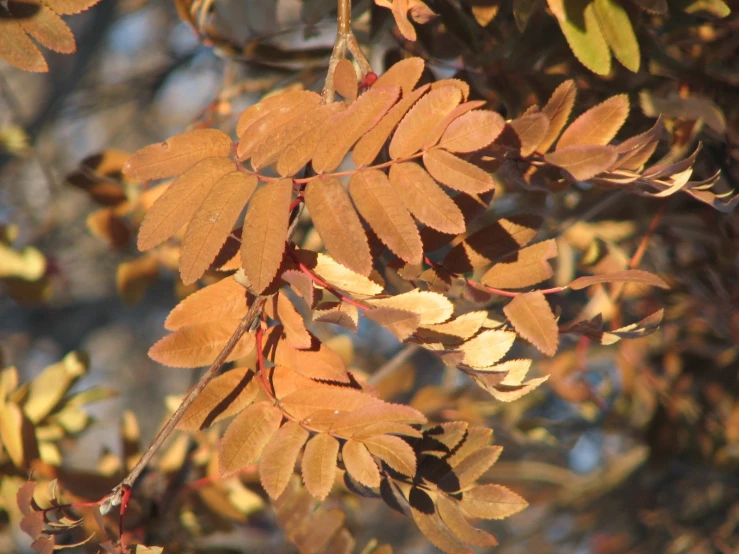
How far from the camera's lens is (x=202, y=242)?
1.77 ft

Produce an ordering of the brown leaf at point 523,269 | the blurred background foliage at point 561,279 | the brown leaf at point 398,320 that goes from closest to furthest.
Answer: the brown leaf at point 398,320, the brown leaf at point 523,269, the blurred background foliage at point 561,279

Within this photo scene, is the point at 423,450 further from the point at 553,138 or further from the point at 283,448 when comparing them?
the point at 553,138

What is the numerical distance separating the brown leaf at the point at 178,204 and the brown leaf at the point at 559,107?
28cm

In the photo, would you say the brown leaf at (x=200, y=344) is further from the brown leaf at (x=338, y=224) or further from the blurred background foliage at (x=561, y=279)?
the blurred background foliage at (x=561, y=279)

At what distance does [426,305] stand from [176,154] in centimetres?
25

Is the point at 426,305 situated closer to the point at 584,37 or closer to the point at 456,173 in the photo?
the point at 456,173

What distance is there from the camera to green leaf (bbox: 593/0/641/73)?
651mm

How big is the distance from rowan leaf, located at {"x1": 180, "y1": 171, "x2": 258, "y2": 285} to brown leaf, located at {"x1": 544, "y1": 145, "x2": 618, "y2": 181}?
25 centimetres

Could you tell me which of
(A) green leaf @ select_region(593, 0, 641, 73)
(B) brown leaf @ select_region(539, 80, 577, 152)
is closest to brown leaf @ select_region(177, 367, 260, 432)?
(B) brown leaf @ select_region(539, 80, 577, 152)

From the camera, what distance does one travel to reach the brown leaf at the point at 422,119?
55cm

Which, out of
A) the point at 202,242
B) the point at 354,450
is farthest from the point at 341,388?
the point at 202,242

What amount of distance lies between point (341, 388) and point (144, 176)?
0.80 ft

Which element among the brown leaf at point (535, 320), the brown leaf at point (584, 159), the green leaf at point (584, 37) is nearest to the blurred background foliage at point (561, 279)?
the green leaf at point (584, 37)

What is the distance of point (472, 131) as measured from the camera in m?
0.53
